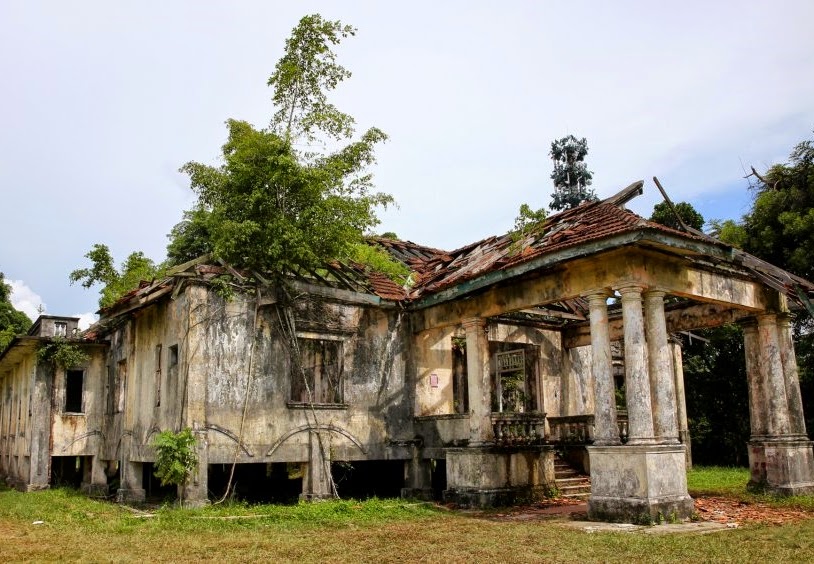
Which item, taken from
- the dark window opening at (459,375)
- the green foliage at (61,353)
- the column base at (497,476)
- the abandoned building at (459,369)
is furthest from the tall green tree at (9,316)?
the column base at (497,476)

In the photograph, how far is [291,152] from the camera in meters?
13.9

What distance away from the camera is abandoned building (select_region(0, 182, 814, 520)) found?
11.4 m

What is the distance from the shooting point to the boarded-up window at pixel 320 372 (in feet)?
47.6

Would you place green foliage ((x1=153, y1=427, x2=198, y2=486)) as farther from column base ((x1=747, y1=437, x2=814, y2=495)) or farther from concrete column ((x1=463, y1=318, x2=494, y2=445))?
column base ((x1=747, y1=437, x2=814, y2=495))

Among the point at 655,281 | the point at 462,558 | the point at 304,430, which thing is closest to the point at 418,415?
the point at 304,430

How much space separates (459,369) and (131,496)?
7.63 metres

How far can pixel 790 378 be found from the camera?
559 inches

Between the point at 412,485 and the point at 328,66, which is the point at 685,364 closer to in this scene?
the point at 412,485

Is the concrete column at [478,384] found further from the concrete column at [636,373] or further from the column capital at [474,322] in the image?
the concrete column at [636,373]

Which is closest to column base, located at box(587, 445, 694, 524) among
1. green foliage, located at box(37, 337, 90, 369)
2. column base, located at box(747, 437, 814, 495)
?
column base, located at box(747, 437, 814, 495)

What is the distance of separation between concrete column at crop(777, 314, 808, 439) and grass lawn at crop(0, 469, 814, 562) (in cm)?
441

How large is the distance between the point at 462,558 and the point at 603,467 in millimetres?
4043

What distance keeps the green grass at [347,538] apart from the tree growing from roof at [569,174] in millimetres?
27737

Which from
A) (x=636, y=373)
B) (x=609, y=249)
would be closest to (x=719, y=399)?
(x=636, y=373)
